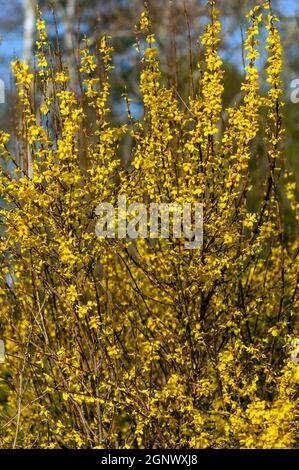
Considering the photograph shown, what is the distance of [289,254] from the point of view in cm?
541

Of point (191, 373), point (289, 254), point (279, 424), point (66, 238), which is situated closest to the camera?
point (279, 424)

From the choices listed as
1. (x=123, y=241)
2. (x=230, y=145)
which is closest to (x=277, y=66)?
(x=230, y=145)

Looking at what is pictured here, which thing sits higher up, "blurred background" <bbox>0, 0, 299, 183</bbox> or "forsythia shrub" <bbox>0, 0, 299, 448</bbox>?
"blurred background" <bbox>0, 0, 299, 183</bbox>

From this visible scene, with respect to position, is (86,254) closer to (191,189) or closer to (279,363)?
(191,189)

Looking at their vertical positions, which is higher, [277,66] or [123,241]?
[277,66]

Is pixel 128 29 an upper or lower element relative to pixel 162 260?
upper

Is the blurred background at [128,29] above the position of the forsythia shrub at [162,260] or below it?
above

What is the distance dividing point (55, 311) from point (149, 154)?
128cm

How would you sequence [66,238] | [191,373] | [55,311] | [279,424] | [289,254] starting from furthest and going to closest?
1. [289,254]
2. [55,311]
3. [191,373]
4. [66,238]
5. [279,424]

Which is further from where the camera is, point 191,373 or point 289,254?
point 289,254

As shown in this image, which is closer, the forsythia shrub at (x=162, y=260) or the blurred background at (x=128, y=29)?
the forsythia shrub at (x=162, y=260)

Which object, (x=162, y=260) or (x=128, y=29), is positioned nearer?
(x=162, y=260)

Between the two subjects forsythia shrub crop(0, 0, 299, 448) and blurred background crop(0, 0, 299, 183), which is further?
blurred background crop(0, 0, 299, 183)
